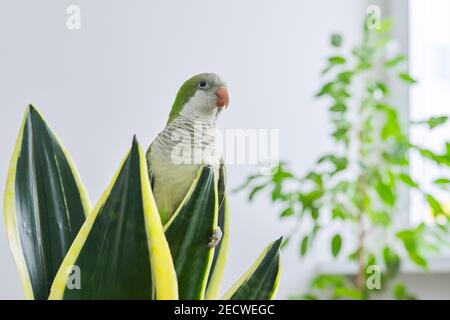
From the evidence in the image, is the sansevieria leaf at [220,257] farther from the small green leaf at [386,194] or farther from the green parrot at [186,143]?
the small green leaf at [386,194]

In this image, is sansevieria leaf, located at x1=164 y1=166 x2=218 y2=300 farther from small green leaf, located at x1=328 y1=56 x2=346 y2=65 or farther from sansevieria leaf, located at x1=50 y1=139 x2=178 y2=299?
small green leaf, located at x1=328 y1=56 x2=346 y2=65

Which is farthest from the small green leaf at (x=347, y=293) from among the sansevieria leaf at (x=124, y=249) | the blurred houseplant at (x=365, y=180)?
the sansevieria leaf at (x=124, y=249)

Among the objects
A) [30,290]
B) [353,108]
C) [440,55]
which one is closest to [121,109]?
[30,290]

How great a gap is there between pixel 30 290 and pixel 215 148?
0.51ft

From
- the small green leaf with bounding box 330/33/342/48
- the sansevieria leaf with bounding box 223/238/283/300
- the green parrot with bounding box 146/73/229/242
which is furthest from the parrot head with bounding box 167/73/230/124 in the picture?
the small green leaf with bounding box 330/33/342/48

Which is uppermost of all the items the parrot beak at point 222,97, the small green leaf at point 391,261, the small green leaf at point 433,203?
the parrot beak at point 222,97

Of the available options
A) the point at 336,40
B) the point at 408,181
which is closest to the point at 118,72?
the point at 336,40

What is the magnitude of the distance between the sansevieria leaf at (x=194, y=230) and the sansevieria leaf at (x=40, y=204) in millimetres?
70

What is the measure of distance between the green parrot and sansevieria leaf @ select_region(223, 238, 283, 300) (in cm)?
4

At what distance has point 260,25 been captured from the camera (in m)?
0.46

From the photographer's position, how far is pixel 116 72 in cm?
42

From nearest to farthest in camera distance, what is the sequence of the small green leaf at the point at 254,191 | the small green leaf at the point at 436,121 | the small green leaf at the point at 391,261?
the small green leaf at the point at 254,191
the small green leaf at the point at 436,121
the small green leaf at the point at 391,261

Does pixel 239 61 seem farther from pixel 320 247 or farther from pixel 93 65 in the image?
pixel 320 247

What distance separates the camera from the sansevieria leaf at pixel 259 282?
0.41 metres
